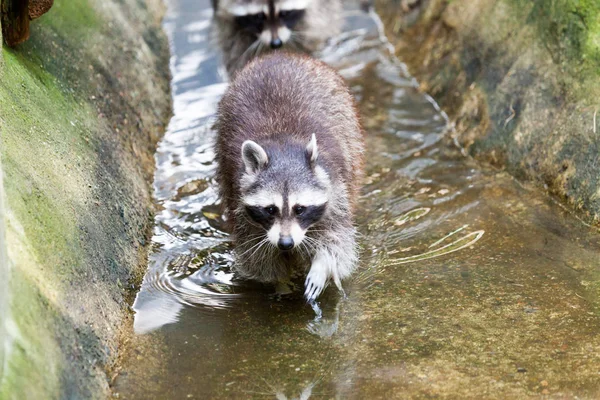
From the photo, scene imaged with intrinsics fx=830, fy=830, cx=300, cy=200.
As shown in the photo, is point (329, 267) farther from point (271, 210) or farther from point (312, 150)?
point (312, 150)

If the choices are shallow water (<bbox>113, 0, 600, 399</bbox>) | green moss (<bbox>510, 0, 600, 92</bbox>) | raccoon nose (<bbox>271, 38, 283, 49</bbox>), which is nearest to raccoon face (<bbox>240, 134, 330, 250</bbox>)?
shallow water (<bbox>113, 0, 600, 399</bbox>)

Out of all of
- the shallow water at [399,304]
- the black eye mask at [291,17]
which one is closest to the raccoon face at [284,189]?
the shallow water at [399,304]

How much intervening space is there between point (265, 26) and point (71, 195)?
3.58 meters

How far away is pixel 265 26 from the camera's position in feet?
21.9

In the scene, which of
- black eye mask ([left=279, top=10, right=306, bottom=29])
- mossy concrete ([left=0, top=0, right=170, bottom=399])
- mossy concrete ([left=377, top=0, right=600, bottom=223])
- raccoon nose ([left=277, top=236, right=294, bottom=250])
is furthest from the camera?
black eye mask ([left=279, top=10, right=306, bottom=29])

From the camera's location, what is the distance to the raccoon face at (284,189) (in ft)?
11.8

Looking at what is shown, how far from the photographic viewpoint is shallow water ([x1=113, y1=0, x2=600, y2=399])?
3.00m

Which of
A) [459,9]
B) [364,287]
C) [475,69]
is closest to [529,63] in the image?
[475,69]

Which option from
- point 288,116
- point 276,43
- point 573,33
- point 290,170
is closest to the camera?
point 290,170

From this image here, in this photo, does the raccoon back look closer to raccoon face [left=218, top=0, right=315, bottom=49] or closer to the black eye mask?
raccoon face [left=218, top=0, right=315, bottom=49]

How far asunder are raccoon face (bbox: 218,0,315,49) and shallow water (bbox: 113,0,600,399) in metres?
1.54

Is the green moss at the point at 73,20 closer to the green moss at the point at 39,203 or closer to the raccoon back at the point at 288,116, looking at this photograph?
the green moss at the point at 39,203

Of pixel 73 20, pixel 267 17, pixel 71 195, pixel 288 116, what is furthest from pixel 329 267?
pixel 267 17

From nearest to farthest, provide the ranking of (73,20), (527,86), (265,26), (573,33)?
(573,33) < (73,20) < (527,86) < (265,26)
